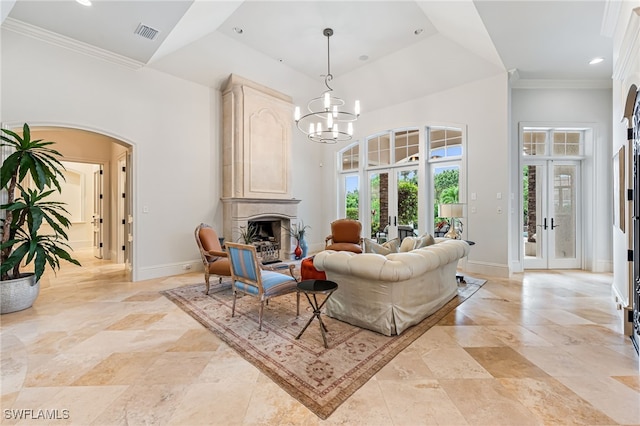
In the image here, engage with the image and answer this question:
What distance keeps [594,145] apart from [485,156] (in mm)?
2140

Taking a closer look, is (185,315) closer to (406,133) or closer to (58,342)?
(58,342)

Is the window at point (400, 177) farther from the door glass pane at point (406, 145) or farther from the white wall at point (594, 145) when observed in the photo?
the white wall at point (594, 145)

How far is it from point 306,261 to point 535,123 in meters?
5.21

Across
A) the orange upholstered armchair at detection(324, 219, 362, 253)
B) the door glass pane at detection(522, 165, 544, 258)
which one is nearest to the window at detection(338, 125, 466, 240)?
the orange upholstered armchair at detection(324, 219, 362, 253)

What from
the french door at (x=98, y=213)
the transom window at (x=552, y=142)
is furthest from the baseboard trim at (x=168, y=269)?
the transom window at (x=552, y=142)

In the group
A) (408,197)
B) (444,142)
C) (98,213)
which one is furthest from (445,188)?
(98,213)

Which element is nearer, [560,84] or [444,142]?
[560,84]

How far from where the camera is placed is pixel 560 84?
5.48 metres

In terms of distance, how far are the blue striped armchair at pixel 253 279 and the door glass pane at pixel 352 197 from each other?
4825 mm

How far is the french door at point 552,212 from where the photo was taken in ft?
18.8

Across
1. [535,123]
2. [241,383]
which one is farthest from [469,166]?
[241,383]

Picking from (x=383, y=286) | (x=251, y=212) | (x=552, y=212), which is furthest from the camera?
(x=251, y=212)

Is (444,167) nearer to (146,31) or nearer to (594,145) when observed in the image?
(594,145)

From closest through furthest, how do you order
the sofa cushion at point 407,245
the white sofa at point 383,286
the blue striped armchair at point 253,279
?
the white sofa at point 383,286 < the blue striped armchair at point 253,279 < the sofa cushion at point 407,245
